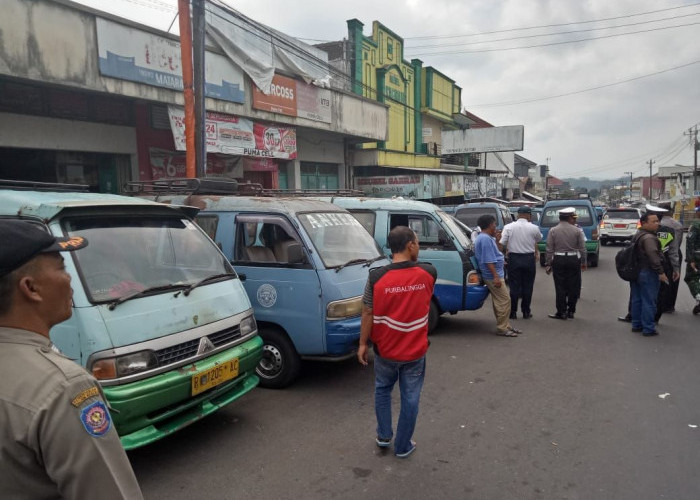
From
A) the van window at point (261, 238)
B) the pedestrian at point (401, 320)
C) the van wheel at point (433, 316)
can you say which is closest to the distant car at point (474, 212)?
the van wheel at point (433, 316)

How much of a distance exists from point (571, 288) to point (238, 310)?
582 centimetres

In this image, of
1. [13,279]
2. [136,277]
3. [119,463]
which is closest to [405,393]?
[136,277]

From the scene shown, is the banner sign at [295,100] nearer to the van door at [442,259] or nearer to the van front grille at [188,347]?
the van door at [442,259]

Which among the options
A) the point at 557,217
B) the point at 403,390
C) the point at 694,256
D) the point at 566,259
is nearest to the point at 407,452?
the point at 403,390

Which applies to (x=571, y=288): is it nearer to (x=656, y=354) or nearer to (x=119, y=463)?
(x=656, y=354)

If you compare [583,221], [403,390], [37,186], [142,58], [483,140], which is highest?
[483,140]

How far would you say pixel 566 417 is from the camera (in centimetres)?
426

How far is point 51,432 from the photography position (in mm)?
1129

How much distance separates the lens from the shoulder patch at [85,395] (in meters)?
1.18

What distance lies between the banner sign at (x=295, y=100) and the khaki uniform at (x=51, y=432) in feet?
41.3

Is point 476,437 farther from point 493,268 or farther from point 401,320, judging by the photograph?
point 493,268

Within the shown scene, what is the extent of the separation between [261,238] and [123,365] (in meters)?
2.46

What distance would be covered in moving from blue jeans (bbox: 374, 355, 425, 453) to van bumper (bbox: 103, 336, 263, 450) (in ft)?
3.86

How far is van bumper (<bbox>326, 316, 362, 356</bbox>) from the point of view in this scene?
4.73 meters
